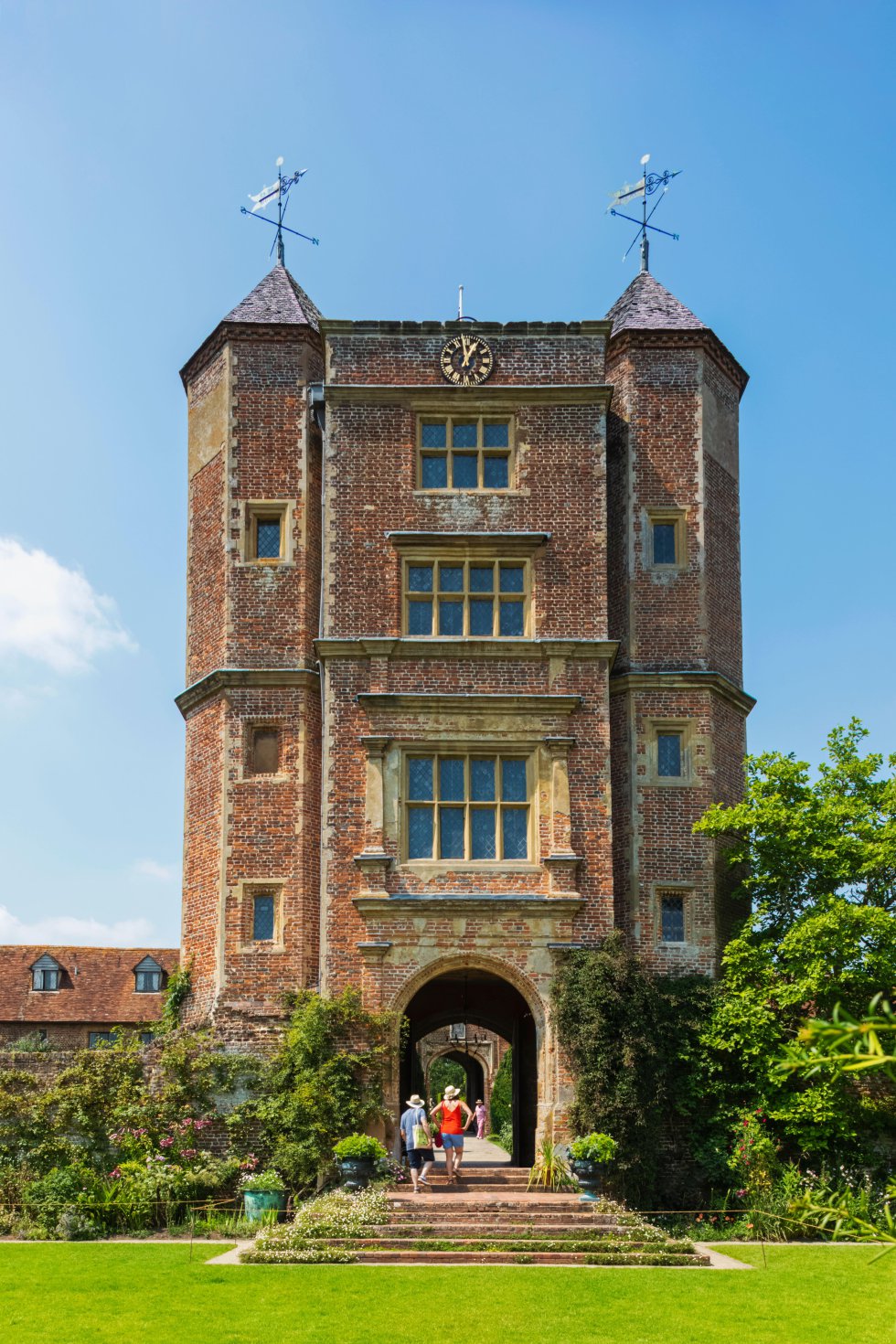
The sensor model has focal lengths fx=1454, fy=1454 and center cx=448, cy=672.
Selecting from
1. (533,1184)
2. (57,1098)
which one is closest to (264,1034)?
(57,1098)

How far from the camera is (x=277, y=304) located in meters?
25.8

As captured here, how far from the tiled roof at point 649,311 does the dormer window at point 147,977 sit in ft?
84.0

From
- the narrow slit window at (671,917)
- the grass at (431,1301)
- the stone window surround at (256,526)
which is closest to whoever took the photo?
the grass at (431,1301)

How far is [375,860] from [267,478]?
7027mm

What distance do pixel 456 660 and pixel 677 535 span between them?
184 inches

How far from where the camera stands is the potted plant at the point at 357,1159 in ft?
63.5

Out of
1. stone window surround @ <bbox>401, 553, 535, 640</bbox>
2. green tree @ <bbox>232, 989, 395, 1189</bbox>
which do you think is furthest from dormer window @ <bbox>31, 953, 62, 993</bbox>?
stone window surround @ <bbox>401, 553, 535, 640</bbox>

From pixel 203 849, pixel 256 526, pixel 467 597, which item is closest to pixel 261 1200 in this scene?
pixel 203 849

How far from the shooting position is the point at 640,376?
2511 cm

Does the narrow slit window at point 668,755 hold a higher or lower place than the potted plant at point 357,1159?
higher

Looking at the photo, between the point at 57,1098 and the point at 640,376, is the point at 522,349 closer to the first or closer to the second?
the point at 640,376

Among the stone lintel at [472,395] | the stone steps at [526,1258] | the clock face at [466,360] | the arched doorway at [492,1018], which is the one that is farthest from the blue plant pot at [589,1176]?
the clock face at [466,360]

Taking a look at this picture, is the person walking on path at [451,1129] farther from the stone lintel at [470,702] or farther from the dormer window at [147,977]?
the dormer window at [147,977]

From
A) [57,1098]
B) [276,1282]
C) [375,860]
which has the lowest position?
[276,1282]
